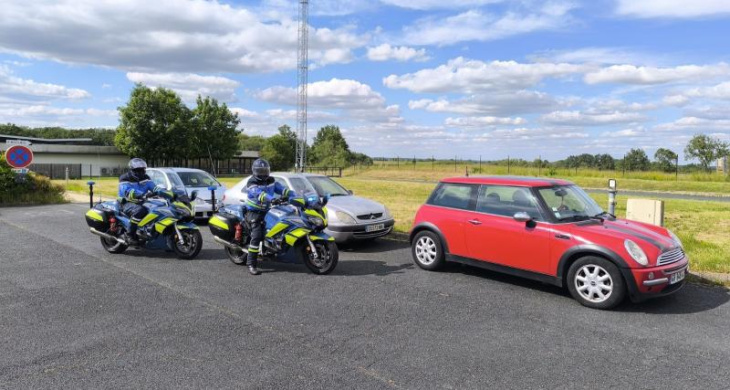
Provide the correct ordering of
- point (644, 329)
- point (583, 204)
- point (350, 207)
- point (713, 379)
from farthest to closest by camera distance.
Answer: point (350, 207), point (583, 204), point (644, 329), point (713, 379)

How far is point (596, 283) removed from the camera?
5.89 m

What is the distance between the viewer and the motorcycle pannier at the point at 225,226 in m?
8.09

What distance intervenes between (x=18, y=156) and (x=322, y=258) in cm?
1507

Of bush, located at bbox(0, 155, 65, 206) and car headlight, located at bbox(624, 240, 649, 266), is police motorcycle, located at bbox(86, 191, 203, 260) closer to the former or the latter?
car headlight, located at bbox(624, 240, 649, 266)

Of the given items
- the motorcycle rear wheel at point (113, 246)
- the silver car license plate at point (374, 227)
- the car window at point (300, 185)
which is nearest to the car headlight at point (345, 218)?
the silver car license plate at point (374, 227)

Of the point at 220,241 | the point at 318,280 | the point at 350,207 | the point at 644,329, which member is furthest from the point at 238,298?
the point at 644,329

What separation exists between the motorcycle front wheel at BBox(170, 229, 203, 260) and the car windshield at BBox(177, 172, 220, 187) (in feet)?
19.4

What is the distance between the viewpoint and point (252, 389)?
3734mm

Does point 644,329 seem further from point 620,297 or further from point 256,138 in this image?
point 256,138

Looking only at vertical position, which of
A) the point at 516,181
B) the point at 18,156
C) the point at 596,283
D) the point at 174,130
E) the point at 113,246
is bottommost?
the point at 113,246

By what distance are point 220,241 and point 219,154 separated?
6095 cm

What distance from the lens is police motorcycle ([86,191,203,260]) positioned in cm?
862

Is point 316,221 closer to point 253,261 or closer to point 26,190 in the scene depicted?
point 253,261

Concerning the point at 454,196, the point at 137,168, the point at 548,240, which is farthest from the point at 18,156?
the point at 548,240
